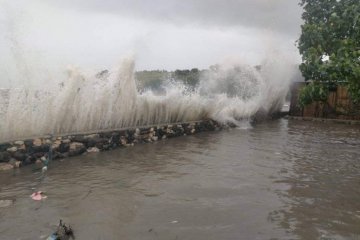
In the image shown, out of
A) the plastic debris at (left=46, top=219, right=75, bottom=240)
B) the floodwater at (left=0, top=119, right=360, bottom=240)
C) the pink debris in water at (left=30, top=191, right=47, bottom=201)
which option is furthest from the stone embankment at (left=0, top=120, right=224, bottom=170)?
the plastic debris at (left=46, top=219, right=75, bottom=240)

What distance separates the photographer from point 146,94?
1103cm

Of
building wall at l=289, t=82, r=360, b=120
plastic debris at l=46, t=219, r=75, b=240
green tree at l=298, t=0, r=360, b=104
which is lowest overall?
plastic debris at l=46, t=219, r=75, b=240

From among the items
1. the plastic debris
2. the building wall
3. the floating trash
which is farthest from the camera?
the building wall

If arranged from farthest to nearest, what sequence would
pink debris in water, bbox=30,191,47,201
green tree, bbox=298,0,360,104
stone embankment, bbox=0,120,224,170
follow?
stone embankment, bbox=0,120,224,170
green tree, bbox=298,0,360,104
pink debris in water, bbox=30,191,47,201

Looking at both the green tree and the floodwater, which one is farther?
the green tree

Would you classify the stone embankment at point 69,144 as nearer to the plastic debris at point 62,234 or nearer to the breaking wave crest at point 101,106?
the breaking wave crest at point 101,106

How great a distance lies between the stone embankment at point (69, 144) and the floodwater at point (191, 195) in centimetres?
34

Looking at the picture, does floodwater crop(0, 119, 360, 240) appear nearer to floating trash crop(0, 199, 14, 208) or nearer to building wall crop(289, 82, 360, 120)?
floating trash crop(0, 199, 14, 208)

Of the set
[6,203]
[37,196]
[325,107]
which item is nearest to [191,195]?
[37,196]

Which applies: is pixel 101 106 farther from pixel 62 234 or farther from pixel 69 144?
pixel 62 234

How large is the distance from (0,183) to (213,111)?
9104 millimetres

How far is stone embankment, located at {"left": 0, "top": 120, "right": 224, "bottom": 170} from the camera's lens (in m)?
7.22

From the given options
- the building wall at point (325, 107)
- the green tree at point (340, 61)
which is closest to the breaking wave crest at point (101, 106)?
the green tree at point (340, 61)

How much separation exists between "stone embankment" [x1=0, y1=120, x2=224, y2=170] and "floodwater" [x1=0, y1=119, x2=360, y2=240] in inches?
13.3
